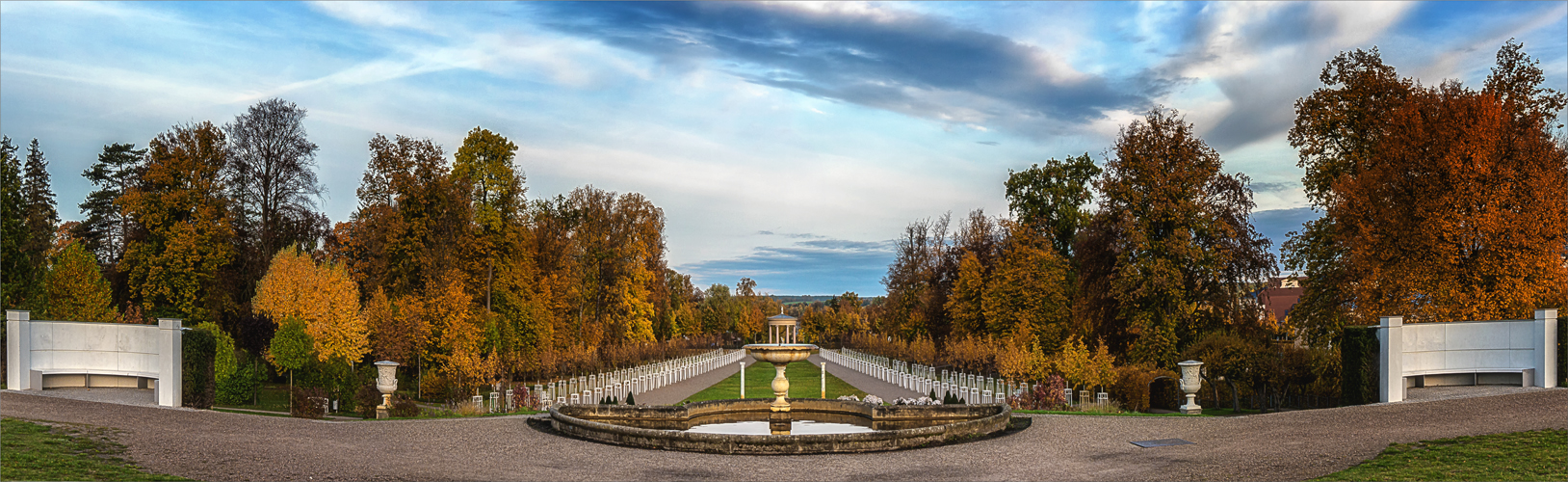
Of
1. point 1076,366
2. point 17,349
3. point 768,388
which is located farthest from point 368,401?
point 1076,366

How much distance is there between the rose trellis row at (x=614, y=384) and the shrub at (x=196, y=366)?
671 centimetres

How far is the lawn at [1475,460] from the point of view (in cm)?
1022

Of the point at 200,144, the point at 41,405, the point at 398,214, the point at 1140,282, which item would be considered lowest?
the point at 41,405

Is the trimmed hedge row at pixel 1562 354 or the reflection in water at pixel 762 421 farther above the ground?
the trimmed hedge row at pixel 1562 354

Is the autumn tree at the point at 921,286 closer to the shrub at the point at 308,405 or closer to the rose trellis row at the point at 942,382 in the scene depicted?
the rose trellis row at the point at 942,382

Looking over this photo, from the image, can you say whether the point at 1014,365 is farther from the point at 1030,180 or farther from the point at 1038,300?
the point at 1030,180

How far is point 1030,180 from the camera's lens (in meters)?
47.8

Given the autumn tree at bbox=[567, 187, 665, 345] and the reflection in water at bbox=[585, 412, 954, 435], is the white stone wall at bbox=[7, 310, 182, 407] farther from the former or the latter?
the autumn tree at bbox=[567, 187, 665, 345]

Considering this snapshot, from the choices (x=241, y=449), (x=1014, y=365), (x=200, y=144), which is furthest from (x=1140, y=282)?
(x=200, y=144)

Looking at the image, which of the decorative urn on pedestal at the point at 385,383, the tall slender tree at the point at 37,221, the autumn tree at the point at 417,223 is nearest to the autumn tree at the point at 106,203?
the tall slender tree at the point at 37,221

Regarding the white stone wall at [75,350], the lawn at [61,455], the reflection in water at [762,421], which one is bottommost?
the reflection in water at [762,421]

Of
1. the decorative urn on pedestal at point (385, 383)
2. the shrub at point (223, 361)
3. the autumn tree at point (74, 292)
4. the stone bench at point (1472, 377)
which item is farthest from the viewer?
the autumn tree at point (74, 292)

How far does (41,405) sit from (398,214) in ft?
63.2

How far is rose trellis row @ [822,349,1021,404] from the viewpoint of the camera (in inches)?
939
